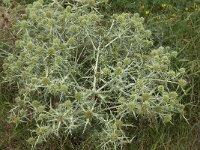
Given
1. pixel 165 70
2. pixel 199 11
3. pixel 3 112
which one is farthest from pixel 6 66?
pixel 199 11

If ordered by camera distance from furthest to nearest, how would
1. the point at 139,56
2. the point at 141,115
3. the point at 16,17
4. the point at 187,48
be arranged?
1. the point at 16,17
2. the point at 187,48
3. the point at 139,56
4. the point at 141,115

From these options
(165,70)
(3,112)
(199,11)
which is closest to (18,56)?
(3,112)

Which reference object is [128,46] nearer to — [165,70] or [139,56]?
[139,56]

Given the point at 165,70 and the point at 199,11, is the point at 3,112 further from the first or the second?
the point at 199,11

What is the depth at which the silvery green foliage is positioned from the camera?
3.44m

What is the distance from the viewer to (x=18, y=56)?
3928 millimetres

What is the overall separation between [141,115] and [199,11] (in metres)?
1.52

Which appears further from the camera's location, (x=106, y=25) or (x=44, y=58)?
(x=106, y=25)

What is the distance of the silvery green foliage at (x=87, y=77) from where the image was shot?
11.3ft

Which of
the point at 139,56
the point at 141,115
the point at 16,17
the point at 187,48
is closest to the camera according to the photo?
the point at 141,115

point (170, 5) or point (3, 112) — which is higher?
point (170, 5)

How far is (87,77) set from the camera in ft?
12.0

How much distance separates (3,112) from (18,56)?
18.2 inches

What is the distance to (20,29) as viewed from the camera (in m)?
4.04
